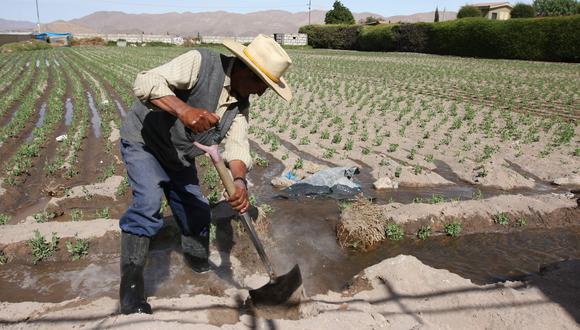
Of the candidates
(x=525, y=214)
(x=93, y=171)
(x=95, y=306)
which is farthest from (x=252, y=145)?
(x=95, y=306)

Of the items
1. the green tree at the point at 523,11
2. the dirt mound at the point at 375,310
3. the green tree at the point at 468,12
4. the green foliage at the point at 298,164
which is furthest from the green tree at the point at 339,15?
the dirt mound at the point at 375,310

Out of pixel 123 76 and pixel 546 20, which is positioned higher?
pixel 546 20

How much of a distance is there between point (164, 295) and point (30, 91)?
45.7 feet

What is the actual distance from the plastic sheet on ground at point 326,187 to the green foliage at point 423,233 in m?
1.12

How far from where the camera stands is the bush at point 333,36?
4541 cm

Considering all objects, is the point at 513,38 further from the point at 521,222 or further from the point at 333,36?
A: the point at 521,222

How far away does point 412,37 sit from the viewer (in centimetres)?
3738

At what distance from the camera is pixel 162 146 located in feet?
8.64

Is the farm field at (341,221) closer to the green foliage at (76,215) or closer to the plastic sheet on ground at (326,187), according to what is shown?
the green foliage at (76,215)

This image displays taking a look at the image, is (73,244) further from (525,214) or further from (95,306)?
(525,214)

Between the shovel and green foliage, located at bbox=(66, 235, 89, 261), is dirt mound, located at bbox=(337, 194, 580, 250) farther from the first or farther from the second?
green foliage, located at bbox=(66, 235, 89, 261)

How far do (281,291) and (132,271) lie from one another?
92 cm

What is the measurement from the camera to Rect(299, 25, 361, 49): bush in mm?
45406

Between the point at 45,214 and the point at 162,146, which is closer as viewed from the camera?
the point at 162,146
